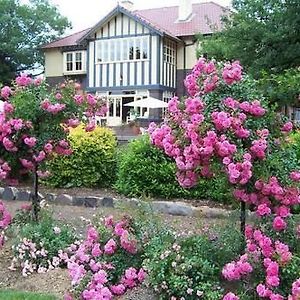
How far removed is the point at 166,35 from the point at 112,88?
14.3ft

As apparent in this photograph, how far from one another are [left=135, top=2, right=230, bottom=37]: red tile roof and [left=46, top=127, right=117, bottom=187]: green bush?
18427 mm

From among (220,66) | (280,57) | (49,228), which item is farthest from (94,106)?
(280,57)

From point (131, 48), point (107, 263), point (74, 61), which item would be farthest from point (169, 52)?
point (107, 263)

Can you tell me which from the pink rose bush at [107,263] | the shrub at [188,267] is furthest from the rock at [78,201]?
the shrub at [188,267]

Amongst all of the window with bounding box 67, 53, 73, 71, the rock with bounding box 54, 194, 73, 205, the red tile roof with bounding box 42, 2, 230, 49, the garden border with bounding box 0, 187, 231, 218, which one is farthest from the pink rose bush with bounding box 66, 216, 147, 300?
the window with bounding box 67, 53, 73, 71

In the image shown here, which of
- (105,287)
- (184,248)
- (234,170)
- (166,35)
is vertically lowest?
(105,287)

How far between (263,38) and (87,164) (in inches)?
378

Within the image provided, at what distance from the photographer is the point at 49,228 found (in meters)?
6.02

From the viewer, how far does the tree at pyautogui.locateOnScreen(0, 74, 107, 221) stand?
6.14 metres

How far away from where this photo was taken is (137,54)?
30.5 metres

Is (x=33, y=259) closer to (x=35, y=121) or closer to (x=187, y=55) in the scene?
(x=35, y=121)

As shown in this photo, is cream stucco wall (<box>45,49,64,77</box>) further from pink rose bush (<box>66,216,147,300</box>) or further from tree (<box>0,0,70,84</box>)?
pink rose bush (<box>66,216,147,300</box>)

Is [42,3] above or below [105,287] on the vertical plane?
above

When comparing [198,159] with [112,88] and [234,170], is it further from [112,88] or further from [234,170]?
[112,88]
